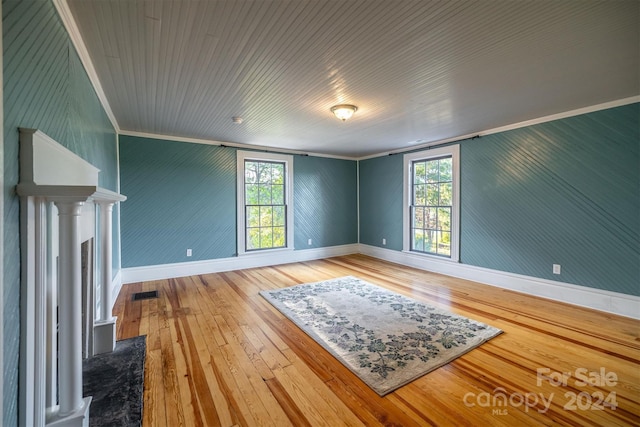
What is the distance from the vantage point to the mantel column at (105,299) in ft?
7.51

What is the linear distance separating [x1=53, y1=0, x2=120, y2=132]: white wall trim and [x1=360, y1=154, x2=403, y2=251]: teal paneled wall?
15.6ft

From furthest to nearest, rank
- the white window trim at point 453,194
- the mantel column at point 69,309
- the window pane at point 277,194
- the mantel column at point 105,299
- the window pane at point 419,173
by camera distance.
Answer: the window pane at point 277,194 → the window pane at point 419,173 → the white window trim at point 453,194 → the mantel column at point 105,299 → the mantel column at point 69,309

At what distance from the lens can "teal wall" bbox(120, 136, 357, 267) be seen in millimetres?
4199

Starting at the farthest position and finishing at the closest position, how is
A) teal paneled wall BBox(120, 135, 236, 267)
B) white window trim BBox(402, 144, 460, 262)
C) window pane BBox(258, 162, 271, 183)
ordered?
window pane BBox(258, 162, 271, 183)
white window trim BBox(402, 144, 460, 262)
teal paneled wall BBox(120, 135, 236, 267)

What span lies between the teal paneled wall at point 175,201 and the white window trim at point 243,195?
10 cm

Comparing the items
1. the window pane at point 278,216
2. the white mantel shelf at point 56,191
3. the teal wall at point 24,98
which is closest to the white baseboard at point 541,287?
the window pane at point 278,216

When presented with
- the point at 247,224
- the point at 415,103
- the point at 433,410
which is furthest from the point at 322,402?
the point at 247,224

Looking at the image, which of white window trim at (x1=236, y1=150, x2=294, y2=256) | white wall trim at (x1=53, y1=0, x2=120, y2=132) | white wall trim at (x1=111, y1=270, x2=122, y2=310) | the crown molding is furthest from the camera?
white window trim at (x1=236, y1=150, x2=294, y2=256)

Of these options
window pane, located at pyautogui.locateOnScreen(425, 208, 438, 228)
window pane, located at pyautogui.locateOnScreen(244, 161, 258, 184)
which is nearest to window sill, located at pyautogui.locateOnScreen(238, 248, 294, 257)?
window pane, located at pyautogui.locateOnScreen(244, 161, 258, 184)

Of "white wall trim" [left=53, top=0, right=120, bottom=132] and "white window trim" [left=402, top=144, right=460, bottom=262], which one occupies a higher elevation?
"white wall trim" [left=53, top=0, right=120, bottom=132]

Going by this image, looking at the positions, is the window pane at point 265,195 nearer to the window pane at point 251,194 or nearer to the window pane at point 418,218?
the window pane at point 251,194

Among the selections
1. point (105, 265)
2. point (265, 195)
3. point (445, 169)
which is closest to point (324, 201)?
point (265, 195)

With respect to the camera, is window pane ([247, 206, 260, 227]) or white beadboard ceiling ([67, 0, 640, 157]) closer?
white beadboard ceiling ([67, 0, 640, 157])

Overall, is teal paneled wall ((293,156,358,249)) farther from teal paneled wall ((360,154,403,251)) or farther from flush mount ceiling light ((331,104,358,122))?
flush mount ceiling light ((331,104,358,122))
